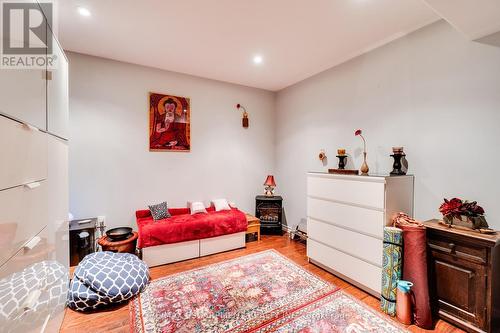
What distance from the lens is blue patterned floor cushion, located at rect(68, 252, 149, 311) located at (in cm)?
205

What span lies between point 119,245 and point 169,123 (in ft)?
6.50

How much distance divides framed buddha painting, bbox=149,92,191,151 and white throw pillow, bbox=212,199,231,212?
107 centimetres

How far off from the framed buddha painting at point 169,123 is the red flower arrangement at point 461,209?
3528 millimetres

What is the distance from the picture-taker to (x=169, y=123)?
367 centimetres

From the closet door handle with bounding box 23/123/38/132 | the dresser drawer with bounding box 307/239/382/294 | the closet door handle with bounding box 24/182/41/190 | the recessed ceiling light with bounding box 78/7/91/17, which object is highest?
the recessed ceiling light with bounding box 78/7/91/17

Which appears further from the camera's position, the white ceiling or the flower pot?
the white ceiling

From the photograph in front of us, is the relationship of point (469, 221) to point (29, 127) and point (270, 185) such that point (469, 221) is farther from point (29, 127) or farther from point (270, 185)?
point (29, 127)

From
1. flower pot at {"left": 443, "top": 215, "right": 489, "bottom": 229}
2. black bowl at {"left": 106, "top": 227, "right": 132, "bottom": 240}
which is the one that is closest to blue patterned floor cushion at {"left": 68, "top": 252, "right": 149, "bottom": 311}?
black bowl at {"left": 106, "top": 227, "right": 132, "bottom": 240}

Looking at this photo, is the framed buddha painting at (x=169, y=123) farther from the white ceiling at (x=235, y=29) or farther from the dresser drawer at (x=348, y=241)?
the dresser drawer at (x=348, y=241)

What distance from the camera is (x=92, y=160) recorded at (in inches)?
124

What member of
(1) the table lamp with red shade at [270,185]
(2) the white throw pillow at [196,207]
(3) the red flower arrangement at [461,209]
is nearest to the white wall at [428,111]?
(3) the red flower arrangement at [461,209]

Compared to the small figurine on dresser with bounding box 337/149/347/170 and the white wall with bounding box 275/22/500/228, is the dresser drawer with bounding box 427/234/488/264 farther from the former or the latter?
the small figurine on dresser with bounding box 337/149/347/170

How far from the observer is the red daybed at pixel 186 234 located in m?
2.96

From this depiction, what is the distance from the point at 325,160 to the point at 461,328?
237cm
